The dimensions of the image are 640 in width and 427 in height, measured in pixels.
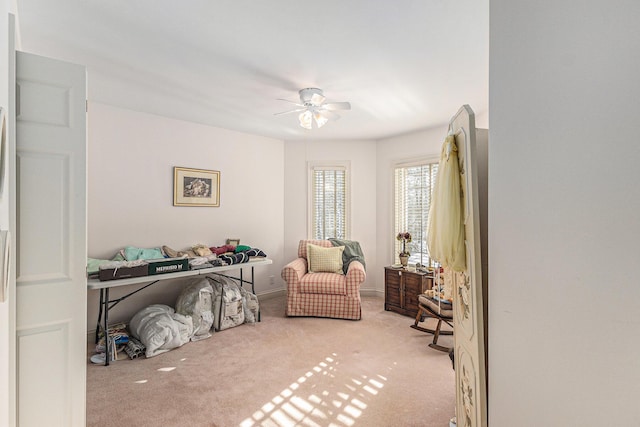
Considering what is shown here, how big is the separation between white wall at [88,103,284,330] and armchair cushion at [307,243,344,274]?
32.9 inches

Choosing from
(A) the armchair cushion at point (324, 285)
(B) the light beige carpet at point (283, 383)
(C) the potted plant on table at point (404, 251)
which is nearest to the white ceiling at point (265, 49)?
(C) the potted plant on table at point (404, 251)

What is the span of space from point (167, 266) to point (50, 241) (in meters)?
1.68

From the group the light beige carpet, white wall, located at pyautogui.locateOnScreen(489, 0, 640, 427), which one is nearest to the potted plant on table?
the light beige carpet

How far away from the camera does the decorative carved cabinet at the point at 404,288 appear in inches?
158

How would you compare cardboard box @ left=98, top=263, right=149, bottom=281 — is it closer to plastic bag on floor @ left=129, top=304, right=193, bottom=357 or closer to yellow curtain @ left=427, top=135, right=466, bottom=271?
plastic bag on floor @ left=129, top=304, right=193, bottom=357

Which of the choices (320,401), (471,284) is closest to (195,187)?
(320,401)

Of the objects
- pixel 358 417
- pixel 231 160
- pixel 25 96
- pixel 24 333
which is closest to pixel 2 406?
pixel 24 333

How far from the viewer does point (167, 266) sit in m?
3.13

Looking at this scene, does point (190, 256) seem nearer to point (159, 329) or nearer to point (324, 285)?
point (159, 329)

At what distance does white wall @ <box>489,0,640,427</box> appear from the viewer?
75 centimetres

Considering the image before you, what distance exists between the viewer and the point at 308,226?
520 cm

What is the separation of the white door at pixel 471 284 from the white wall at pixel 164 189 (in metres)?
3.47

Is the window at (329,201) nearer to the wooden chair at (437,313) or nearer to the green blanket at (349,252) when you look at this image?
the green blanket at (349,252)

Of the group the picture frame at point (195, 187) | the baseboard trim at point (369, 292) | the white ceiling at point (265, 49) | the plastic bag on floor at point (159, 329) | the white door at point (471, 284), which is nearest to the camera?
the white door at point (471, 284)
